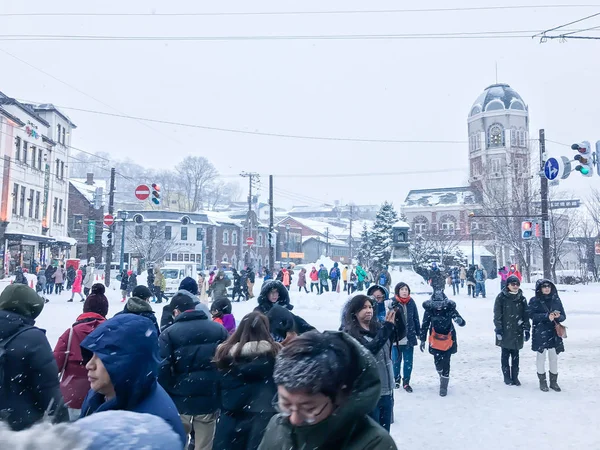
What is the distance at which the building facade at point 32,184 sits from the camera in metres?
33.8

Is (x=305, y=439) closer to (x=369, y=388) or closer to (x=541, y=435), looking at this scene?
(x=369, y=388)

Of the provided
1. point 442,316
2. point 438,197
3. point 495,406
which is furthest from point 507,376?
point 438,197

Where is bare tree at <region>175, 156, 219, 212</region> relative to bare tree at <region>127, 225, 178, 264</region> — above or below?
above

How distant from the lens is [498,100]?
7712 cm

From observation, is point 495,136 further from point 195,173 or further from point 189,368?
point 189,368

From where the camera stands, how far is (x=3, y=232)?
31.9 metres

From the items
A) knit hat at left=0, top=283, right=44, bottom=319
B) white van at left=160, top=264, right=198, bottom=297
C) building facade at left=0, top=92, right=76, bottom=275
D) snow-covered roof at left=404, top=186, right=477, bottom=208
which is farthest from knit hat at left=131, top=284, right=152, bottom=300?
snow-covered roof at left=404, top=186, right=477, bottom=208

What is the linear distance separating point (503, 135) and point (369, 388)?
81294 millimetres

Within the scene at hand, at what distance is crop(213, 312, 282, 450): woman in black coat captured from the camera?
3.76m

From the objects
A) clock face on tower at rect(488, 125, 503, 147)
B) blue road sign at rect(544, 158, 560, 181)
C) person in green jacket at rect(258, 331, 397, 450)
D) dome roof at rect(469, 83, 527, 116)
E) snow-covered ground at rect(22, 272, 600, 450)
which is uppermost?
dome roof at rect(469, 83, 527, 116)

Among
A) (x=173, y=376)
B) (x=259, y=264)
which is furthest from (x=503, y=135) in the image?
(x=173, y=376)

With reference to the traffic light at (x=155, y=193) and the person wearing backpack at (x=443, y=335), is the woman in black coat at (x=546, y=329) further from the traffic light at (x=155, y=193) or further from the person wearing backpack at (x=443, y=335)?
the traffic light at (x=155, y=193)

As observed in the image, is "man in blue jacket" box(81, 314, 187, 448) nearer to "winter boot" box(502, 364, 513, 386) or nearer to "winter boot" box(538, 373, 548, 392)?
"winter boot" box(538, 373, 548, 392)

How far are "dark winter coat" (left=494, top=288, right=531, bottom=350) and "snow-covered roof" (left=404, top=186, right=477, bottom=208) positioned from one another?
71779 mm
